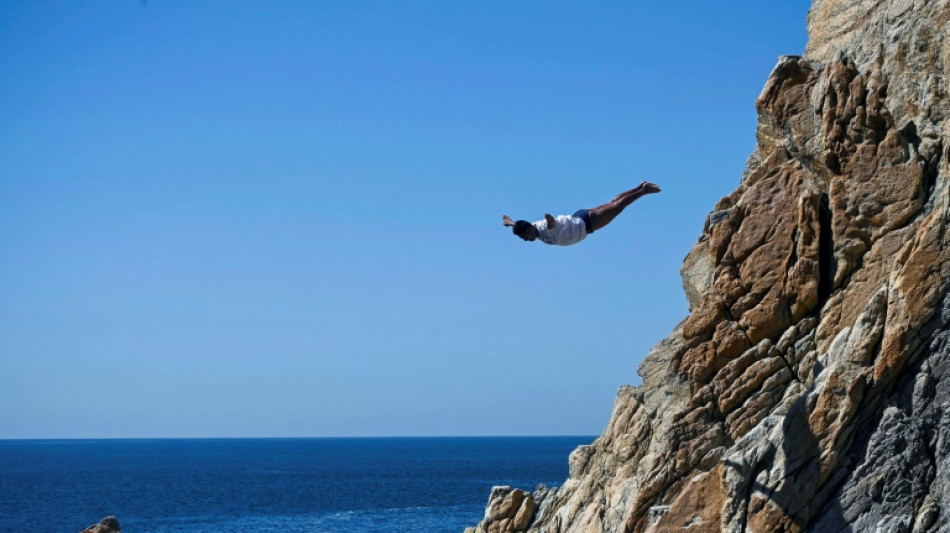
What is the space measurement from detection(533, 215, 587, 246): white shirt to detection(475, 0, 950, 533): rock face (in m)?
5.44

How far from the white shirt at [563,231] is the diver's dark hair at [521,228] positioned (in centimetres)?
22

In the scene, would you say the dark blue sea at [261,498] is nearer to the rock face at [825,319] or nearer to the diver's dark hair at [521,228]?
the rock face at [825,319]

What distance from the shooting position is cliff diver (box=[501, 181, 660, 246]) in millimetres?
18266

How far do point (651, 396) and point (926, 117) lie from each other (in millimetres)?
8670

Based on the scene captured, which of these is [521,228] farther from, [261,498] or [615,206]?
[261,498]

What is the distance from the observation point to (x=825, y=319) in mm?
21594

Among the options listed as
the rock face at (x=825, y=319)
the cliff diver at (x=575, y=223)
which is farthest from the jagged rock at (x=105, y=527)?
the cliff diver at (x=575, y=223)

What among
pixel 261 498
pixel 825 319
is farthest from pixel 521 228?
pixel 261 498

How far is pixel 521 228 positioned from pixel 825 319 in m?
7.27

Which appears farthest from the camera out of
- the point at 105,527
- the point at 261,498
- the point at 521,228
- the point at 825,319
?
the point at 261,498

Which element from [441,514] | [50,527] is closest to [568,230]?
[441,514]

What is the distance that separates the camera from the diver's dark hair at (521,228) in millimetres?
18125

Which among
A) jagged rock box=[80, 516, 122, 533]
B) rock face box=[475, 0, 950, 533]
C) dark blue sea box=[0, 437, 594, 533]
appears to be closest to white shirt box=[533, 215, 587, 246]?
rock face box=[475, 0, 950, 533]

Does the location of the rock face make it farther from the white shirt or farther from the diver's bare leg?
the white shirt
